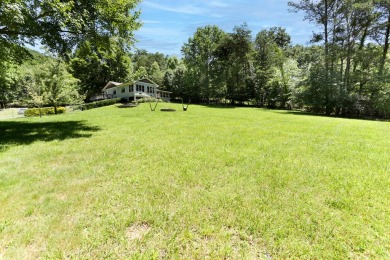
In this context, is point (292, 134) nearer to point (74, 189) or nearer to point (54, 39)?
point (74, 189)

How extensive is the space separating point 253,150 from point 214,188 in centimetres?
279

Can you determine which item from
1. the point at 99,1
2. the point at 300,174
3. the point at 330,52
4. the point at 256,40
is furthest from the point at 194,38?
the point at 300,174

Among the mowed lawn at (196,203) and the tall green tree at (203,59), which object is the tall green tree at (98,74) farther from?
the mowed lawn at (196,203)

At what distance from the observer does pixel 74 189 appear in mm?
3795

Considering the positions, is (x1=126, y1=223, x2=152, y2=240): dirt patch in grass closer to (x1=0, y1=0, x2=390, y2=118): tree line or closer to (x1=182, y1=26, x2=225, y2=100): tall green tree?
(x1=0, y1=0, x2=390, y2=118): tree line

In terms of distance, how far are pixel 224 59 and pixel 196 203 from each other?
33.9m

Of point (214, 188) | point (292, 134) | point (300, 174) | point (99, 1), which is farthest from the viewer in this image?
point (99, 1)

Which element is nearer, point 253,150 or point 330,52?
point 253,150

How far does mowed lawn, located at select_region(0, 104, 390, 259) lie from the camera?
2404 mm

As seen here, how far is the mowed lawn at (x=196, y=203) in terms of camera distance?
2404 mm

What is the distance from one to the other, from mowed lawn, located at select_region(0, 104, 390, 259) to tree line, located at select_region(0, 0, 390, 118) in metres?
6.34

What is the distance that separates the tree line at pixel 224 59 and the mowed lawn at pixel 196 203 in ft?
20.8

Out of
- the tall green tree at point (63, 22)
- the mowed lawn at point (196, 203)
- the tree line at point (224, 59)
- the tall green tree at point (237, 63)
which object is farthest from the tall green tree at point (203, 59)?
the mowed lawn at point (196, 203)

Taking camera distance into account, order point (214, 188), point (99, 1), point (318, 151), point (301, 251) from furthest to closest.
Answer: point (99, 1) → point (318, 151) → point (214, 188) → point (301, 251)
